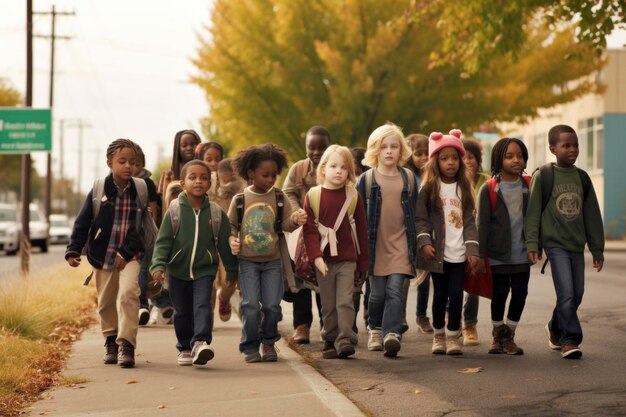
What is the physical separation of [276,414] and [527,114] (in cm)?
3025

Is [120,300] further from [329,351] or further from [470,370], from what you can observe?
[470,370]

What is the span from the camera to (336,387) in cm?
837

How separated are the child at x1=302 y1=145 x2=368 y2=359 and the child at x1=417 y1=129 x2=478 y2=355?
0.51m

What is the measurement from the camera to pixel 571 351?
9703 mm

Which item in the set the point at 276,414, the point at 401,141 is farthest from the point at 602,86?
the point at 276,414

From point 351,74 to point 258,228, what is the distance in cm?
2454

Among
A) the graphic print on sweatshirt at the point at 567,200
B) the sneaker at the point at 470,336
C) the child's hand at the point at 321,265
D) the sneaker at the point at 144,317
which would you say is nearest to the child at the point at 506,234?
the graphic print on sweatshirt at the point at 567,200

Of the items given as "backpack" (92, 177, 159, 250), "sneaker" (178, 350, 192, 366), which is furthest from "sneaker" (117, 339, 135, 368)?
"backpack" (92, 177, 159, 250)

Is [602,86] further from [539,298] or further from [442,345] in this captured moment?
[442,345]

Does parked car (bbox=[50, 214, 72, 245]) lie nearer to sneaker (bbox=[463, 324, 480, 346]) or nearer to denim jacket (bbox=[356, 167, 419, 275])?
sneaker (bbox=[463, 324, 480, 346])

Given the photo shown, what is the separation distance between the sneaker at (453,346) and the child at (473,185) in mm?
770

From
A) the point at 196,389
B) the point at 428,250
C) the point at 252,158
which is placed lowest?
the point at 196,389

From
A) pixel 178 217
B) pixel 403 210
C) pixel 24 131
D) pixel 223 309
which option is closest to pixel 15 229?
pixel 24 131

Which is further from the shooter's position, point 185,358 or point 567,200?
point 567,200
